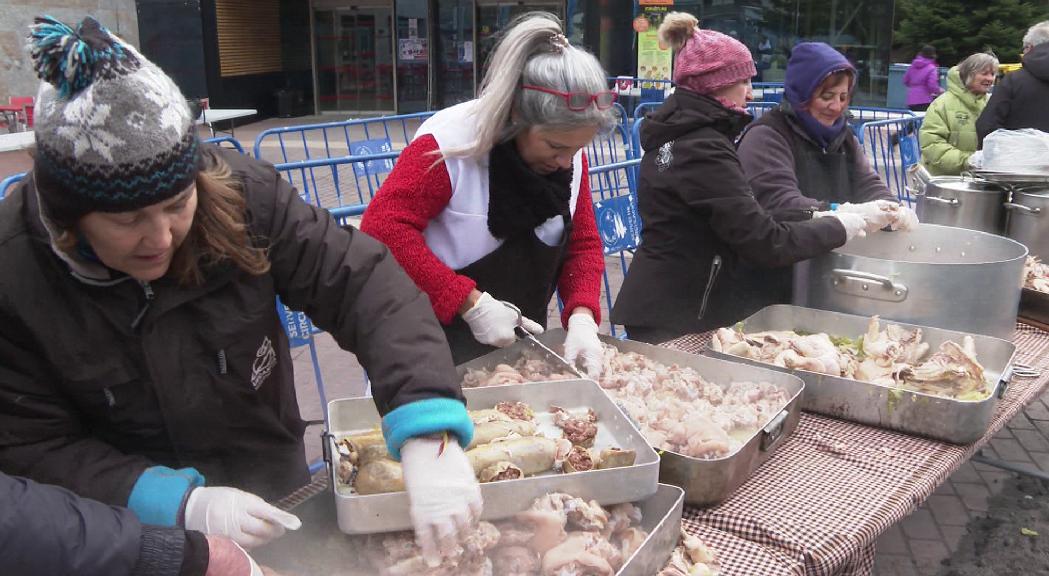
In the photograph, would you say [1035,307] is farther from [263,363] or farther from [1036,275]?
[263,363]

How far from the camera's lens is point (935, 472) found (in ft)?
6.64

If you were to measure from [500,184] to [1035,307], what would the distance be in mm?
2199

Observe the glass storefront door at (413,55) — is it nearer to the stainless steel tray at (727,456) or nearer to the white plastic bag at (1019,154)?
the white plastic bag at (1019,154)

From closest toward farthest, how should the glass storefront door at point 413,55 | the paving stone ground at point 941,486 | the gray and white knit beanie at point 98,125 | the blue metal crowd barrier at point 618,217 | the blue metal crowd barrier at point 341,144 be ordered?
the gray and white knit beanie at point 98,125 < the paving stone ground at point 941,486 < the blue metal crowd barrier at point 618,217 < the blue metal crowd barrier at point 341,144 < the glass storefront door at point 413,55

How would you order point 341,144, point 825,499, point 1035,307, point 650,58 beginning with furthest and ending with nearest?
1. point 341,144
2. point 650,58
3. point 1035,307
4. point 825,499

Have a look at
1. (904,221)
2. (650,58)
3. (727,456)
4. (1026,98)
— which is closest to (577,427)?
(727,456)

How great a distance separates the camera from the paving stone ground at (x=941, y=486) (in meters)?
3.54

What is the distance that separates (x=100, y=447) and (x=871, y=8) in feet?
48.6

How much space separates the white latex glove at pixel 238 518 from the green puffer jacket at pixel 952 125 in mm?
6136

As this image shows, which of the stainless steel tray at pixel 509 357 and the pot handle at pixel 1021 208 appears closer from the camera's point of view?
the stainless steel tray at pixel 509 357

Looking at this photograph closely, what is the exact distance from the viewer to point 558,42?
90.4 inches

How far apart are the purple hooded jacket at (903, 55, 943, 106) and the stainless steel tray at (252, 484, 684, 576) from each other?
41.0 feet

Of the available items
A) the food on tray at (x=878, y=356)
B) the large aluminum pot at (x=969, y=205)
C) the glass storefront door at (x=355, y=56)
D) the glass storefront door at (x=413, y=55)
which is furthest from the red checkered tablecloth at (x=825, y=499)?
the glass storefront door at (x=355, y=56)

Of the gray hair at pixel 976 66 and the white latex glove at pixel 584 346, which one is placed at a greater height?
the gray hair at pixel 976 66
